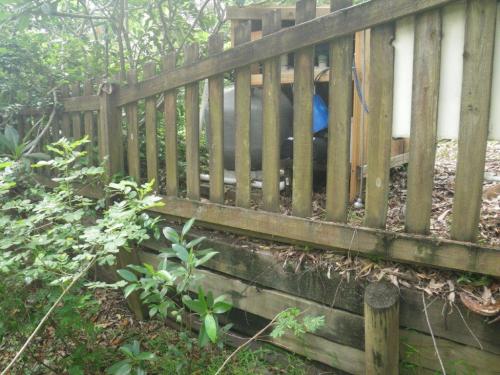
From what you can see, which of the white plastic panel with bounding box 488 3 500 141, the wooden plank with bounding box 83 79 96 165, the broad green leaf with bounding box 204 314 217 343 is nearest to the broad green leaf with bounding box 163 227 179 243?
the broad green leaf with bounding box 204 314 217 343

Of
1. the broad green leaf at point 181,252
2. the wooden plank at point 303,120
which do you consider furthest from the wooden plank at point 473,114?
the broad green leaf at point 181,252

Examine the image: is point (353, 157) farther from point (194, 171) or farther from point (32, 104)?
point (32, 104)

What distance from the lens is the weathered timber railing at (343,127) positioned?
152cm

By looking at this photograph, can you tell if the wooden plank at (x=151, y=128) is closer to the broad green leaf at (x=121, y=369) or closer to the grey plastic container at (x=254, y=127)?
the grey plastic container at (x=254, y=127)

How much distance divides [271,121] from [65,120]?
231cm

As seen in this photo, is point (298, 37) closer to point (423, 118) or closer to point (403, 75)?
point (403, 75)

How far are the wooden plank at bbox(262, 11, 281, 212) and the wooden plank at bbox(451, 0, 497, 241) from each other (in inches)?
34.5

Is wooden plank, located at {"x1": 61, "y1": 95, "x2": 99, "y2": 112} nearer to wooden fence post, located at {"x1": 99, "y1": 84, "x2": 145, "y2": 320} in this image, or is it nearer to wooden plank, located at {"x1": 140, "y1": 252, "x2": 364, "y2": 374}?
wooden fence post, located at {"x1": 99, "y1": 84, "x2": 145, "y2": 320}

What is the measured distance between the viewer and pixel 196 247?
2.44 meters

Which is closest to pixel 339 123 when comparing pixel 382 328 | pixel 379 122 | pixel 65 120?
pixel 379 122

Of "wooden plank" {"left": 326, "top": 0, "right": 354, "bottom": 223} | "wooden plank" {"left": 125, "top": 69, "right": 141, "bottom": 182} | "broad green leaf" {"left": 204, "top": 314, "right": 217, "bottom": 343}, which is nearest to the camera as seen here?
"broad green leaf" {"left": 204, "top": 314, "right": 217, "bottom": 343}

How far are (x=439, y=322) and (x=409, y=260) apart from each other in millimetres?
287

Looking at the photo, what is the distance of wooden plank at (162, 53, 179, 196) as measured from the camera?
2.46 m

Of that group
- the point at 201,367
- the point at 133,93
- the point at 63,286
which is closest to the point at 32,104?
the point at 133,93
